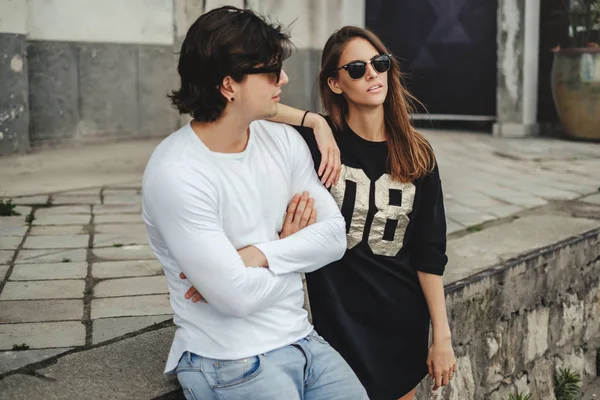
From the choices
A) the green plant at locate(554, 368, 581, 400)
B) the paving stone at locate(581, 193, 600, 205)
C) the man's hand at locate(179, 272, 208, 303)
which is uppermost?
the man's hand at locate(179, 272, 208, 303)

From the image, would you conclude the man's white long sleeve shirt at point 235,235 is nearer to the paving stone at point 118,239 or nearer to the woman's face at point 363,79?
the woman's face at point 363,79

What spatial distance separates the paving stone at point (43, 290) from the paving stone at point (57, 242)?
0.72 metres

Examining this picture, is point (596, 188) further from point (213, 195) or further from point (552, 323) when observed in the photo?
point (213, 195)

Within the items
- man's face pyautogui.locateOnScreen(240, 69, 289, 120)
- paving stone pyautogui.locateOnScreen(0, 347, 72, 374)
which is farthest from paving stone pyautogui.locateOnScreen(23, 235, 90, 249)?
man's face pyautogui.locateOnScreen(240, 69, 289, 120)

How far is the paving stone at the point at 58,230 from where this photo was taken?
15.9ft

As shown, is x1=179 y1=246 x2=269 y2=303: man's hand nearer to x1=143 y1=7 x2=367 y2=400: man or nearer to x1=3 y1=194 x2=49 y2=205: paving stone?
x1=143 y1=7 x2=367 y2=400: man

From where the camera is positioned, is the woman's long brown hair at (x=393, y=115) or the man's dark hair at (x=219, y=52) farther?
the woman's long brown hair at (x=393, y=115)

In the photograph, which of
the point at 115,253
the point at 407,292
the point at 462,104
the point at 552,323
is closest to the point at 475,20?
the point at 462,104

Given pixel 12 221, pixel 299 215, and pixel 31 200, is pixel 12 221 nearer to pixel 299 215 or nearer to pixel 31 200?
pixel 31 200

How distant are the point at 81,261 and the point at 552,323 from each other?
252 cm

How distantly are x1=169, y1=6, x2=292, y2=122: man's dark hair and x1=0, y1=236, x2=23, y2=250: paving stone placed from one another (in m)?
2.53

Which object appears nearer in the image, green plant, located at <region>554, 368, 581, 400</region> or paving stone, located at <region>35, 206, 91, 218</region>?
green plant, located at <region>554, 368, 581, 400</region>

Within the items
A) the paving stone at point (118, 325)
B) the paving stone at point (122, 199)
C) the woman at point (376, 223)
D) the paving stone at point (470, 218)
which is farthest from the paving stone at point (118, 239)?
the woman at point (376, 223)

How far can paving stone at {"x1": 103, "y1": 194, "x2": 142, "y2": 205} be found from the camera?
19.2 feet
